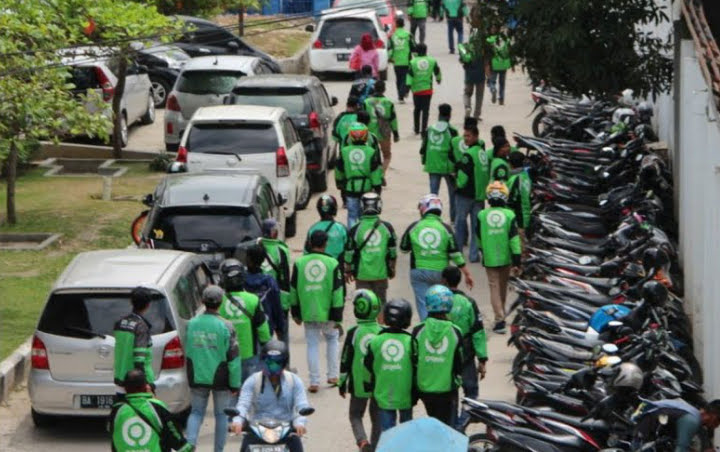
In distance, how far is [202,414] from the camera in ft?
46.0

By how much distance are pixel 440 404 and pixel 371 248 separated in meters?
3.94

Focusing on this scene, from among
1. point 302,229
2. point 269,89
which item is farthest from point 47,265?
point 269,89

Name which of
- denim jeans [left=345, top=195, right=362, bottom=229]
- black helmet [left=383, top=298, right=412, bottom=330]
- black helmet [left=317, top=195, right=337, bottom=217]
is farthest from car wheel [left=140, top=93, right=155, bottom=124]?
black helmet [left=383, top=298, right=412, bottom=330]

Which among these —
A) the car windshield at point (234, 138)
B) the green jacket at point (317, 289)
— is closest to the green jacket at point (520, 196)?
the car windshield at point (234, 138)

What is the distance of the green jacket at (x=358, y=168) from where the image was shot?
2098cm

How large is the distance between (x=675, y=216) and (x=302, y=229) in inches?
204

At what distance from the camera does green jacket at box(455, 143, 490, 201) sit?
21.0m

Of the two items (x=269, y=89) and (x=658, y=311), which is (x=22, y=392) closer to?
(x=658, y=311)

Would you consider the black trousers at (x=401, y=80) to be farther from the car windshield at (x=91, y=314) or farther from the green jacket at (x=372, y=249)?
the car windshield at (x=91, y=314)

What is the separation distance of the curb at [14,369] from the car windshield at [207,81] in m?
11.2

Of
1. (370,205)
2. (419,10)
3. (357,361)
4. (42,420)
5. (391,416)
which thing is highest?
(419,10)

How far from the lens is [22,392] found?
53.9 ft

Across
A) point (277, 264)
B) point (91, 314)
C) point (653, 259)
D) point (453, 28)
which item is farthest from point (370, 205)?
point (453, 28)

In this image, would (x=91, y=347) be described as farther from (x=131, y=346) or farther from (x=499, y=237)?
(x=499, y=237)
